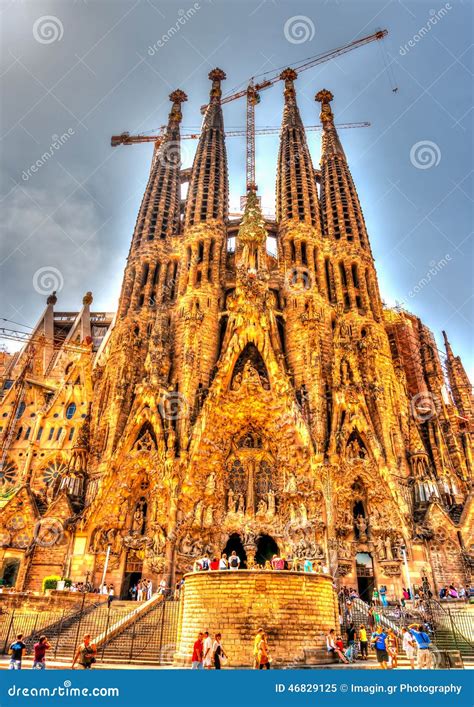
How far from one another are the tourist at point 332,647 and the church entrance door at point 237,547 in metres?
14.4

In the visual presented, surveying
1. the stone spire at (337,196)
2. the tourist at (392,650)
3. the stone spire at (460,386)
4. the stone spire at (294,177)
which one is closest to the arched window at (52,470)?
the stone spire at (294,177)

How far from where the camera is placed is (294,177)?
44.4 meters

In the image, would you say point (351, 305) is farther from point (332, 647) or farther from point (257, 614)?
point (332, 647)

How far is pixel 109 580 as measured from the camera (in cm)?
2720

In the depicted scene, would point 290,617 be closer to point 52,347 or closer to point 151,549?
point 151,549

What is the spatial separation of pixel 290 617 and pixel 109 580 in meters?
15.2

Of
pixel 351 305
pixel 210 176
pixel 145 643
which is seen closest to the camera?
→ pixel 145 643

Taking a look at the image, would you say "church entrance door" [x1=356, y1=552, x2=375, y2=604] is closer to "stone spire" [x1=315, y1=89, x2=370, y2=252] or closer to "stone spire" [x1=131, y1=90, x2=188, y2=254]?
"stone spire" [x1=315, y1=89, x2=370, y2=252]

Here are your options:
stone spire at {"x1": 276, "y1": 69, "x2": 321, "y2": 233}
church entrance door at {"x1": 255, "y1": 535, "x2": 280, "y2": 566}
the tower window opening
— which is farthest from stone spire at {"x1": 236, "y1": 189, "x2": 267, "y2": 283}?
church entrance door at {"x1": 255, "y1": 535, "x2": 280, "y2": 566}

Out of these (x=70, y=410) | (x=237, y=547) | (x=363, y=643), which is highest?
(x=70, y=410)

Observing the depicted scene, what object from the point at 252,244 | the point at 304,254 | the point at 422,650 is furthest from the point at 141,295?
the point at 422,650

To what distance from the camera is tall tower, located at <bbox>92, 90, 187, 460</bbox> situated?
3177 centimetres

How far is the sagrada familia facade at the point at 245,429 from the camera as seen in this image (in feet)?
89.8

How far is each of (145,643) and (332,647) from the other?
612 centimetres
